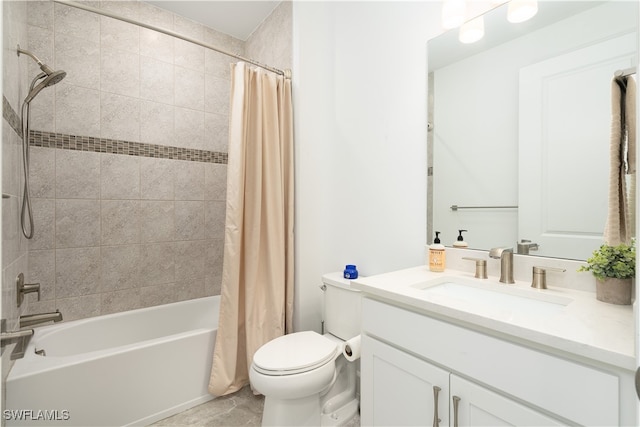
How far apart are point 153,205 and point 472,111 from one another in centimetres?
218

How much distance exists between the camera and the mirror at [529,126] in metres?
1.00

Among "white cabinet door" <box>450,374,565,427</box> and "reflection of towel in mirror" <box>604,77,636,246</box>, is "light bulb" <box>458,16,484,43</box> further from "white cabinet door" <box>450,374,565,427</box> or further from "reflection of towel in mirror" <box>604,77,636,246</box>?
"white cabinet door" <box>450,374,565,427</box>

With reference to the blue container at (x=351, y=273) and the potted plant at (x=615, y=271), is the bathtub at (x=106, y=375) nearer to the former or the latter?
the blue container at (x=351, y=273)

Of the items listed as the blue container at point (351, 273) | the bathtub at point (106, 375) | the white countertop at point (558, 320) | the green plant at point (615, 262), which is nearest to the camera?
the white countertop at point (558, 320)

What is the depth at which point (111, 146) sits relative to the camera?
2.02 metres

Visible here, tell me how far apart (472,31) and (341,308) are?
152 centimetres

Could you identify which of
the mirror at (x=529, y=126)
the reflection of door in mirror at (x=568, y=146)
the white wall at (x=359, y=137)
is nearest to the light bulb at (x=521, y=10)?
the mirror at (x=529, y=126)

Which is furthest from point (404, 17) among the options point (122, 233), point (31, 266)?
point (31, 266)

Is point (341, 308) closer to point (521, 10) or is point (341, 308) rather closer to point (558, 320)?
point (558, 320)

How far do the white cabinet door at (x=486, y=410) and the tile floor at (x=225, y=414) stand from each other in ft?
3.16

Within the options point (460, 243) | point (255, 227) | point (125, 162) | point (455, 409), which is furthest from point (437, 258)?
point (125, 162)

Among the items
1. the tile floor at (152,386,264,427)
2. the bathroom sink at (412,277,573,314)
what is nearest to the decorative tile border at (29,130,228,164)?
the tile floor at (152,386,264,427)

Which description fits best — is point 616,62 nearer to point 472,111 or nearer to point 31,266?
point 472,111

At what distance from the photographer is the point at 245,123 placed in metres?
1.75
